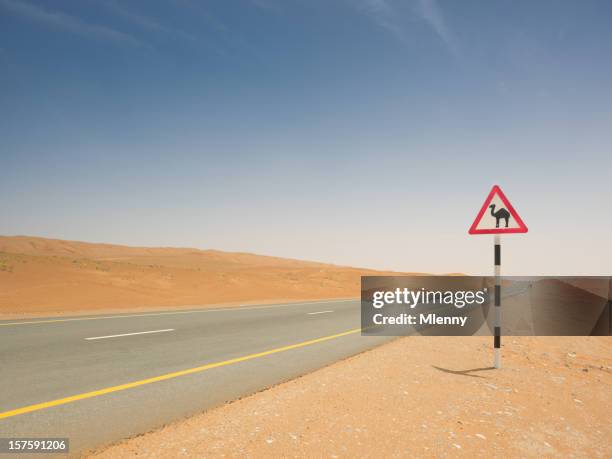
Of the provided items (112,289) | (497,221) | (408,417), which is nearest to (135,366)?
(408,417)

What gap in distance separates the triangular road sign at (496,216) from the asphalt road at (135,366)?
3.66 m

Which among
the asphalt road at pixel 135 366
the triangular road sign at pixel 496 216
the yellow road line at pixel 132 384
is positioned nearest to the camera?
the asphalt road at pixel 135 366

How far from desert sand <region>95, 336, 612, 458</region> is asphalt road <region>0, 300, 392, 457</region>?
55cm

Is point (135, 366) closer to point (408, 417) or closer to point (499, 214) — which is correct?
point (408, 417)

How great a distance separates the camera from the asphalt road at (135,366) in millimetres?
4031

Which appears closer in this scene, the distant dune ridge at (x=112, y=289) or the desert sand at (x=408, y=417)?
the desert sand at (x=408, y=417)

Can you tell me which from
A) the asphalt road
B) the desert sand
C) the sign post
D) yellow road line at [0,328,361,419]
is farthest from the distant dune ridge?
the sign post

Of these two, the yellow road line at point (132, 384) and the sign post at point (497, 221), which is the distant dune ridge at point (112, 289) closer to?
the yellow road line at point (132, 384)

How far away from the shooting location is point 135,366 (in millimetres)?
6152

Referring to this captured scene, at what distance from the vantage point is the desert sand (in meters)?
3.39

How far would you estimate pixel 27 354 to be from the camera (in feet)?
22.2

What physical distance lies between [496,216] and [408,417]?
Result: 145 inches

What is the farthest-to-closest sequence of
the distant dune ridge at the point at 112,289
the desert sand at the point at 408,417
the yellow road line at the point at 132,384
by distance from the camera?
the distant dune ridge at the point at 112,289 < the yellow road line at the point at 132,384 < the desert sand at the point at 408,417

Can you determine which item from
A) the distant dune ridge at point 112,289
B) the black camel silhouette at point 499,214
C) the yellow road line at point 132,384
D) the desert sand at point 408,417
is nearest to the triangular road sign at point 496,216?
the black camel silhouette at point 499,214
